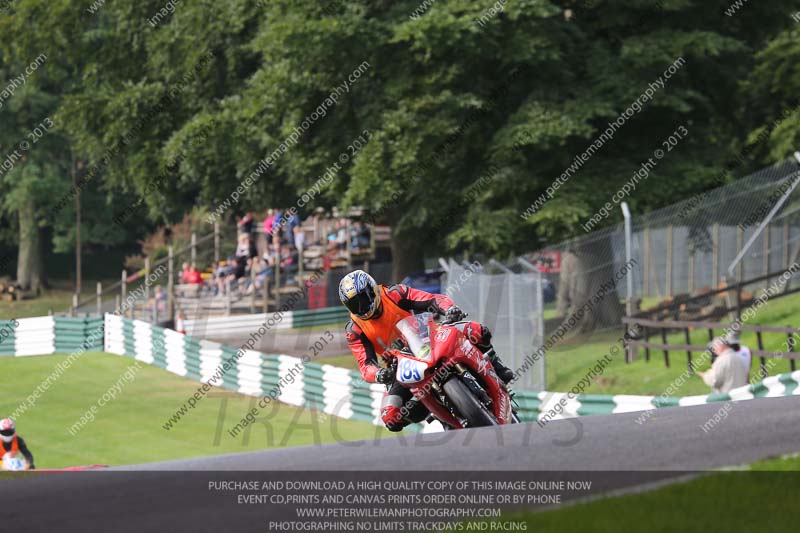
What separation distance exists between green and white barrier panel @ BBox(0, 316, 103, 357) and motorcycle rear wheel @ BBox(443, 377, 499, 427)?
22558 millimetres

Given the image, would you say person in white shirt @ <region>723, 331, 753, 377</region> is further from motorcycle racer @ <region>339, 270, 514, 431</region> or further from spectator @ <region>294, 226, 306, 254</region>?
spectator @ <region>294, 226, 306, 254</region>

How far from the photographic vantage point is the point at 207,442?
19.5 m

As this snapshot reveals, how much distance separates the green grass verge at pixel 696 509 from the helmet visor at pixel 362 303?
3836 millimetres

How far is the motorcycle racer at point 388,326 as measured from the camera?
31.7ft

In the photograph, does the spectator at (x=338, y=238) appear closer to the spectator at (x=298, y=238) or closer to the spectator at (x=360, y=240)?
the spectator at (x=360, y=240)

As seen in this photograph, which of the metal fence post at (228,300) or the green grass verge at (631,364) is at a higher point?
the metal fence post at (228,300)

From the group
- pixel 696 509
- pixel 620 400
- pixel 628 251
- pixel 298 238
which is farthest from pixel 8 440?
pixel 298 238

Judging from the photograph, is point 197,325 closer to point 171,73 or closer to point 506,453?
point 171,73

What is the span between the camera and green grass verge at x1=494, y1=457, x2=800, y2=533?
543 centimetres

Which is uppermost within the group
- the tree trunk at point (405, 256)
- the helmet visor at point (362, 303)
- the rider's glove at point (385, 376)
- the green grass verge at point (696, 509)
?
the tree trunk at point (405, 256)

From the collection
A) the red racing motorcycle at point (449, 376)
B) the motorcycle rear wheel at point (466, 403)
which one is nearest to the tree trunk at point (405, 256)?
the red racing motorcycle at point (449, 376)

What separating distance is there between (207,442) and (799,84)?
613 inches

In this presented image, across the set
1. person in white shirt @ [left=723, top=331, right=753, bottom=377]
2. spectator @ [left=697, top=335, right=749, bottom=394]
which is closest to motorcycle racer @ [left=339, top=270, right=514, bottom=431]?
spectator @ [left=697, top=335, right=749, bottom=394]

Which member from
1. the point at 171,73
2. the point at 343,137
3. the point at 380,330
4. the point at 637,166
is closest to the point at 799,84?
the point at 637,166
